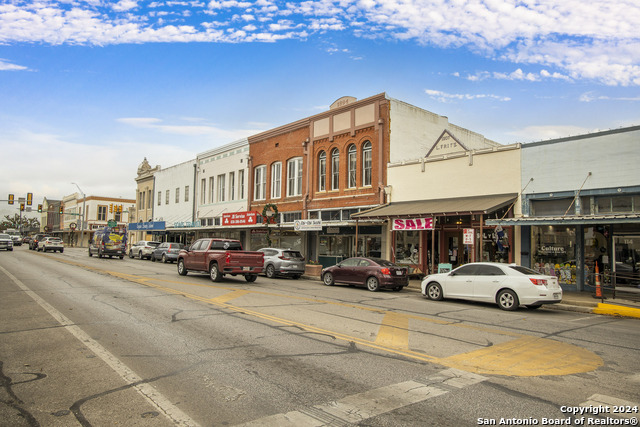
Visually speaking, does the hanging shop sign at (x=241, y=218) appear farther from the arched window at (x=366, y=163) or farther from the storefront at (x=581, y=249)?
the storefront at (x=581, y=249)

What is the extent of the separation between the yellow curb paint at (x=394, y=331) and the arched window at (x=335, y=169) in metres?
16.7

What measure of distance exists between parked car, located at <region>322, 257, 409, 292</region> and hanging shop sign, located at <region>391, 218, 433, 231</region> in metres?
2.30

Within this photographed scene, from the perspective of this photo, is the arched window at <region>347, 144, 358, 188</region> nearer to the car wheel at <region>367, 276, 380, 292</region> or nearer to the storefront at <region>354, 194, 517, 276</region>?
the storefront at <region>354, 194, 517, 276</region>

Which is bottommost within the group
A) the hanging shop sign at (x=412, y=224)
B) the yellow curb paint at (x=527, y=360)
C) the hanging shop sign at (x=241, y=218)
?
the yellow curb paint at (x=527, y=360)

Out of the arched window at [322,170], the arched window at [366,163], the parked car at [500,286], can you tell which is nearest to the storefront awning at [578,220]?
the parked car at [500,286]

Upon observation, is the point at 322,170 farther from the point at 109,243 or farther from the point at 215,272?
the point at 109,243

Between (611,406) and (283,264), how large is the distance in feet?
59.6

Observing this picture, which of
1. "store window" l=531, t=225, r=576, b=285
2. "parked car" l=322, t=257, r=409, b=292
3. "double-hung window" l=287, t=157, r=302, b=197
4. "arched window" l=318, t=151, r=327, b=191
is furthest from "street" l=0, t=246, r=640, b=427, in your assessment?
"double-hung window" l=287, t=157, r=302, b=197

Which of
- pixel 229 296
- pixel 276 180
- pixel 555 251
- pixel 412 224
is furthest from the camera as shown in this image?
pixel 276 180

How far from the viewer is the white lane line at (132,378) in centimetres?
443

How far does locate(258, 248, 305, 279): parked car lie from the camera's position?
73.4ft

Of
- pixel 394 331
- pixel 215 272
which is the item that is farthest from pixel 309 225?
pixel 394 331

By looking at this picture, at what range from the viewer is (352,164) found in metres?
26.4

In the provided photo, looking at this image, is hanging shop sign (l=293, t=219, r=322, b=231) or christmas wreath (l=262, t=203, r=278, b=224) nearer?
hanging shop sign (l=293, t=219, r=322, b=231)
